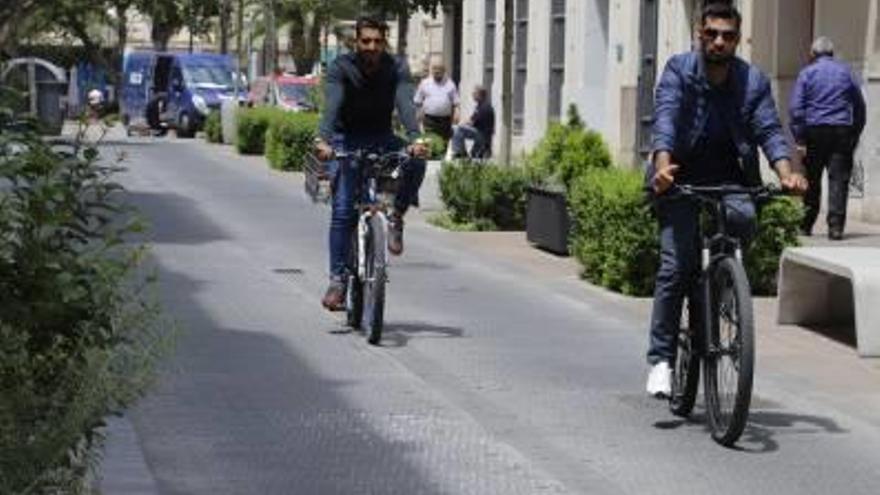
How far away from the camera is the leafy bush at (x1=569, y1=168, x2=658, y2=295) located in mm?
12766

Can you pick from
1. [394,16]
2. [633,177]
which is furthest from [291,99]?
[633,177]

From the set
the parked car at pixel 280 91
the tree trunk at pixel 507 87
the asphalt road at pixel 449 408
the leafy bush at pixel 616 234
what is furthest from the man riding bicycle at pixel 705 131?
the parked car at pixel 280 91

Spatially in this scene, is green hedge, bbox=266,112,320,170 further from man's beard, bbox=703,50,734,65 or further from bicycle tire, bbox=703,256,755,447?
bicycle tire, bbox=703,256,755,447

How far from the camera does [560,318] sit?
38.9 feet

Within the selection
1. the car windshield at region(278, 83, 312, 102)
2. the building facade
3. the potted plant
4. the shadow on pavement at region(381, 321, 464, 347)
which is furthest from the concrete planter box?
the car windshield at region(278, 83, 312, 102)

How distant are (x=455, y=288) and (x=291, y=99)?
34.6 m

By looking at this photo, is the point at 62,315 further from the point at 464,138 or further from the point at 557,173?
the point at 464,138

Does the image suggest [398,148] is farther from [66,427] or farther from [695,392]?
[66,427]

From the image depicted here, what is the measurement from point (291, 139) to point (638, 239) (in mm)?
16279

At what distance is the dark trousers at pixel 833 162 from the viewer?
1633 centimetres

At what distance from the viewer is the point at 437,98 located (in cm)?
2752

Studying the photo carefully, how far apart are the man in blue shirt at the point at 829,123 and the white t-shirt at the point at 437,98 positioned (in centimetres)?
1129

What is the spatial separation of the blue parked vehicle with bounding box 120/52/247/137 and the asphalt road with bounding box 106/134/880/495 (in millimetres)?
35395

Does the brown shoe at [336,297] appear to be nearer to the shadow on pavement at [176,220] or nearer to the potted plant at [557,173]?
the shadow on pavement at [176,220]
